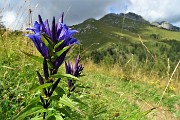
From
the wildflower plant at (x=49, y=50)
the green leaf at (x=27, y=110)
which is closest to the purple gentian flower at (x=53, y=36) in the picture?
the wildflower plant at (x=49, y=50)

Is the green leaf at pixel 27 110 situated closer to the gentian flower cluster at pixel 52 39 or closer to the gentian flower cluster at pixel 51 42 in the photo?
the gentian flower cluster at pixel 51 42

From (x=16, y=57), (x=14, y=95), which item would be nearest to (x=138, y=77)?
(x=16, y=57)

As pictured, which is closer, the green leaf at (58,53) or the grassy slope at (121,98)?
the green leaf at (58,53)

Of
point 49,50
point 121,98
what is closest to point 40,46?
point 49,50

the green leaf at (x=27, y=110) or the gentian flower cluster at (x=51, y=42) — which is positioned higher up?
the gentian flower cluster at (x=51, y=42)

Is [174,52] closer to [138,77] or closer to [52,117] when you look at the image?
[138,77]

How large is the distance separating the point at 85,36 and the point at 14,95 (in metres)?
182

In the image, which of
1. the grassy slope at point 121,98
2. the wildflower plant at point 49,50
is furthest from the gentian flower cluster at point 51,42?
the grassy slope at point 121,98

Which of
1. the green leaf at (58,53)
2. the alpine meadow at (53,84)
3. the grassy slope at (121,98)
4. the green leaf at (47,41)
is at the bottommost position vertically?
the grassy slope at (121,98)

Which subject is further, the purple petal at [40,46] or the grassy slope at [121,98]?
the grassy slope at [121,98]

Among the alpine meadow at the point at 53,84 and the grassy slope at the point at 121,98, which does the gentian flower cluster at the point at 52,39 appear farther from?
the grassy slope at the point at 121,98

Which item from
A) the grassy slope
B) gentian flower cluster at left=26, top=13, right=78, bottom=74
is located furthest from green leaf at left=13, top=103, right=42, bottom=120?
the grassy slope

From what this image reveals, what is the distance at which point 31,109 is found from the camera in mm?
1674

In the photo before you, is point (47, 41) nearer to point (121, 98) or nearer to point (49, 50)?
point (49, 50)
